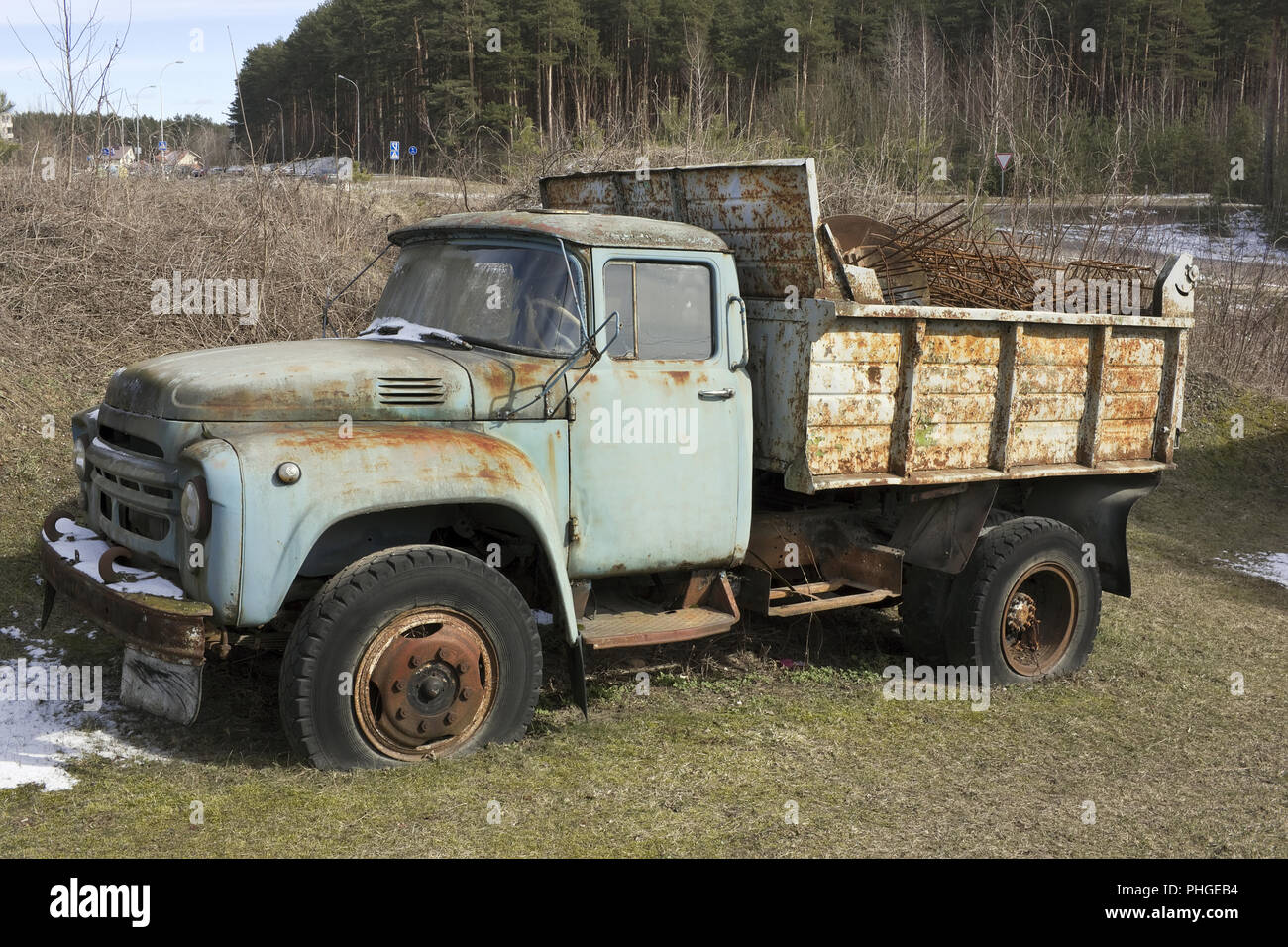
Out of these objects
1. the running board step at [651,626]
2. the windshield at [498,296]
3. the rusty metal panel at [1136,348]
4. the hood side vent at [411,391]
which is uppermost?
the windshield at [498,296]

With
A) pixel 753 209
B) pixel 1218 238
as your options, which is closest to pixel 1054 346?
pixel 753 209

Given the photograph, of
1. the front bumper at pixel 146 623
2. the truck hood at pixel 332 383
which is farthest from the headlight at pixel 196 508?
the truck hood at pixel 332 383

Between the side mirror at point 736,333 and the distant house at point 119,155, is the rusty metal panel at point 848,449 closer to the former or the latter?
the side mirror at point 736,333

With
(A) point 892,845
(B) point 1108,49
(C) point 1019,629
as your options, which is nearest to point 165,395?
(A) point 892,845

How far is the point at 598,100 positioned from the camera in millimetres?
32844

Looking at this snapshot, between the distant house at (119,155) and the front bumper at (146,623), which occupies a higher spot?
the distant house at (119,155)

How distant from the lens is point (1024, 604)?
680cm

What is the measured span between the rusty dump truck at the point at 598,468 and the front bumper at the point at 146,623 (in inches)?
0.6

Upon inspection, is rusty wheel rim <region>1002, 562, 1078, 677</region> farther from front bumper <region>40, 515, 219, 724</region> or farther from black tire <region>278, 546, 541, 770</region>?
front bumper <region>40, 515, 219, 724</region>

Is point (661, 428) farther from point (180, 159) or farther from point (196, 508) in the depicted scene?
point (180, 159)

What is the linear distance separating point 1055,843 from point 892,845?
66 cm

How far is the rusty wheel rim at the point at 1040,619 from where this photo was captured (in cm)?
677

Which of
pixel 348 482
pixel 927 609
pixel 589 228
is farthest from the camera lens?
pixel 927 609

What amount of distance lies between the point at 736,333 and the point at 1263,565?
21.8ft
